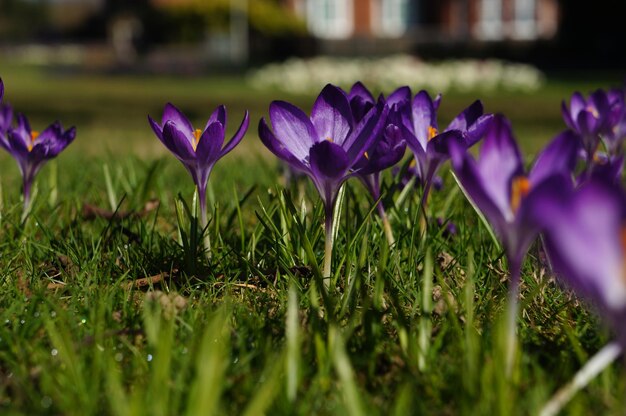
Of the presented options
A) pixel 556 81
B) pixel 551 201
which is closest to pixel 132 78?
pixel 556 81

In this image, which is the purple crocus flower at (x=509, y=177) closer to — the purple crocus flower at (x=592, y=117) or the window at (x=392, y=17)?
the purple crocus flower at (x=592, y=117)

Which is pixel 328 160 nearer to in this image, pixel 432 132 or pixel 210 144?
pixel 210 144

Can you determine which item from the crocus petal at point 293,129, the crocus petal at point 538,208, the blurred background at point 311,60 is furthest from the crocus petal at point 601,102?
the blurred background at point 311,60

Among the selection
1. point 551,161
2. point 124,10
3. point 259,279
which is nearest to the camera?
point 551,161

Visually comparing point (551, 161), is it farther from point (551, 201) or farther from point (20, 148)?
point (20, 148)

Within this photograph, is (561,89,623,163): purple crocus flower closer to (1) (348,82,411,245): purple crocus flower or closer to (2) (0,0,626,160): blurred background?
(1) (348,82,411,245): purple crocus flower

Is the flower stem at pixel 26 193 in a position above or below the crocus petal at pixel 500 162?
below

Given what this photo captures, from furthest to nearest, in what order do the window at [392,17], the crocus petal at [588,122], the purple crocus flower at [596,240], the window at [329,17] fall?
the window at [329,17] → the window at [392,17] → the crocus petal at [588,122] → the purple crocus flower at [596,240]
